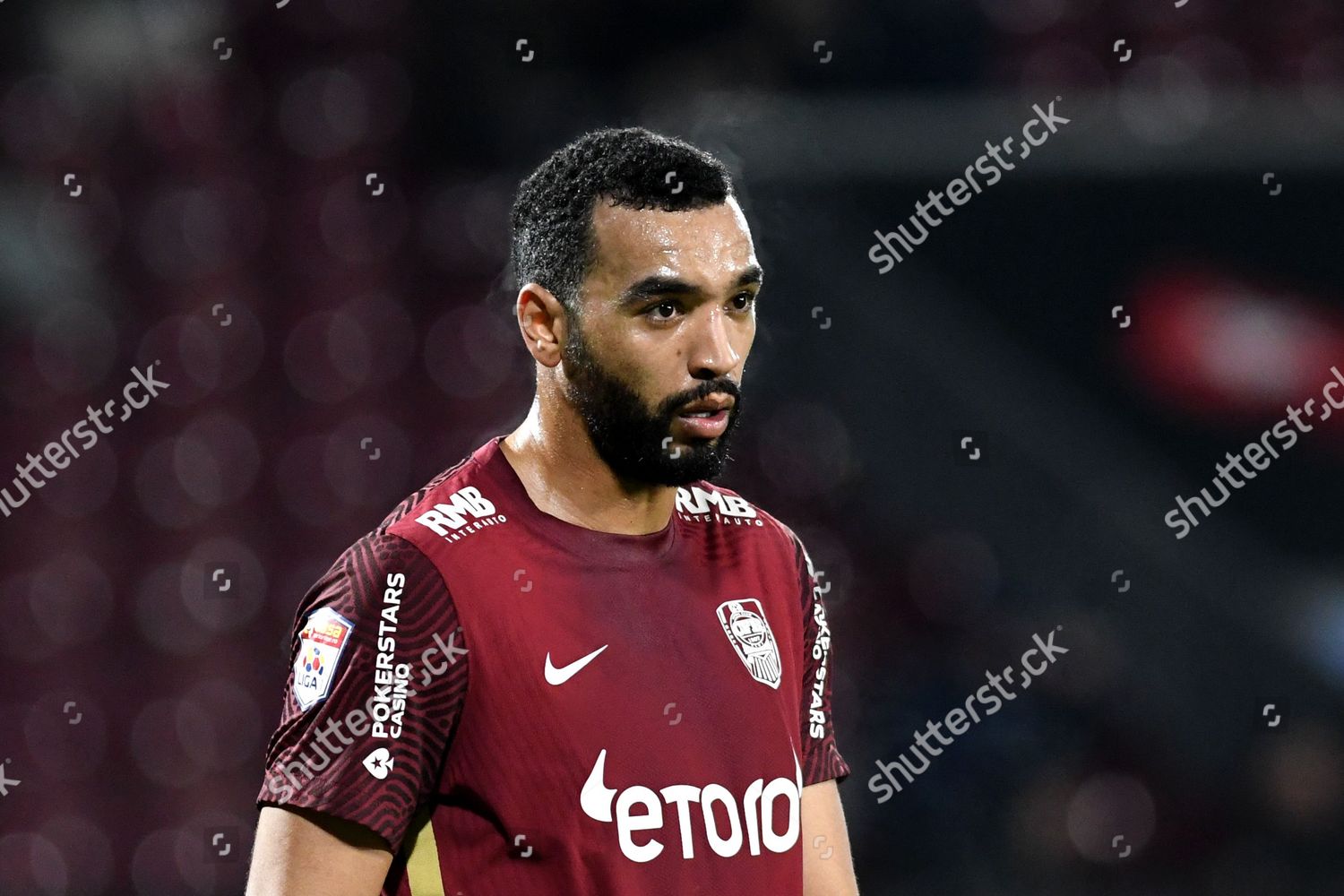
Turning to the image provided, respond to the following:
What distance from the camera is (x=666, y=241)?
138 centimetres

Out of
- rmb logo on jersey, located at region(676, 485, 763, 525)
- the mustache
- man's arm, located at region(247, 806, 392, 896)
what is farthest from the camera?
rmb logo on jersey, located at region(676, 485, 763, 525)

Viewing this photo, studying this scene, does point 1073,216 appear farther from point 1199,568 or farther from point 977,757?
point 977,757

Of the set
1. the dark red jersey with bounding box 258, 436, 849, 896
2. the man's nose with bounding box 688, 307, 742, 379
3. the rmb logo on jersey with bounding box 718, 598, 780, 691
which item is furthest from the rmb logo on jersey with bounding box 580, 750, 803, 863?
the man's nose with bounding box 688, 307, 742, 379

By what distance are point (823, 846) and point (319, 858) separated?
1.92 ft

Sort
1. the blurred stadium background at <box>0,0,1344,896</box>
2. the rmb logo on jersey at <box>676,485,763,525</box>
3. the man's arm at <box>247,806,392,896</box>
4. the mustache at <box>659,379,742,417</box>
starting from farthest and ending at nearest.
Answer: the blurred stadium background at <box>0,0,1344,896</box> → the rmb logo on jersey at <box>676,485,763,525</box> → the mustache at <box>659,379,742,417</box> → the man's arm at <box>247,806,392,896</box>

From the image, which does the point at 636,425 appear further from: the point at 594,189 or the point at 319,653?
the point at 319,653

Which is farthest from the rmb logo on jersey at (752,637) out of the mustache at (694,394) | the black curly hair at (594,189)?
the black curly hair at (594,189)

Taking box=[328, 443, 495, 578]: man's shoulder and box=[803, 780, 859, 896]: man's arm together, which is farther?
box=[803, 780, 859, 896]: man's arm

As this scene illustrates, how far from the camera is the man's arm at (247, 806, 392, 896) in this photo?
1271 mm

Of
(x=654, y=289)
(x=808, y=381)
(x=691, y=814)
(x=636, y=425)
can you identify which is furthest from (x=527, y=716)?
(x=808, y=381)

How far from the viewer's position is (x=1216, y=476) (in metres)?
3.81

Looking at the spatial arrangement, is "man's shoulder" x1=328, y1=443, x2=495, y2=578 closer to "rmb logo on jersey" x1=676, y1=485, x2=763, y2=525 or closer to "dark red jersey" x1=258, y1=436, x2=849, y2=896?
"dark red jersey" x1=258, y1=436, x2=849, y2=896

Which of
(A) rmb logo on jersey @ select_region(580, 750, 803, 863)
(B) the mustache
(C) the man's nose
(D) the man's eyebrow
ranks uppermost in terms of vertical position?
(D) the man's eyebrow

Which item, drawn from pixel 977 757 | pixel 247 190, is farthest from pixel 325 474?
pixel 977 757
